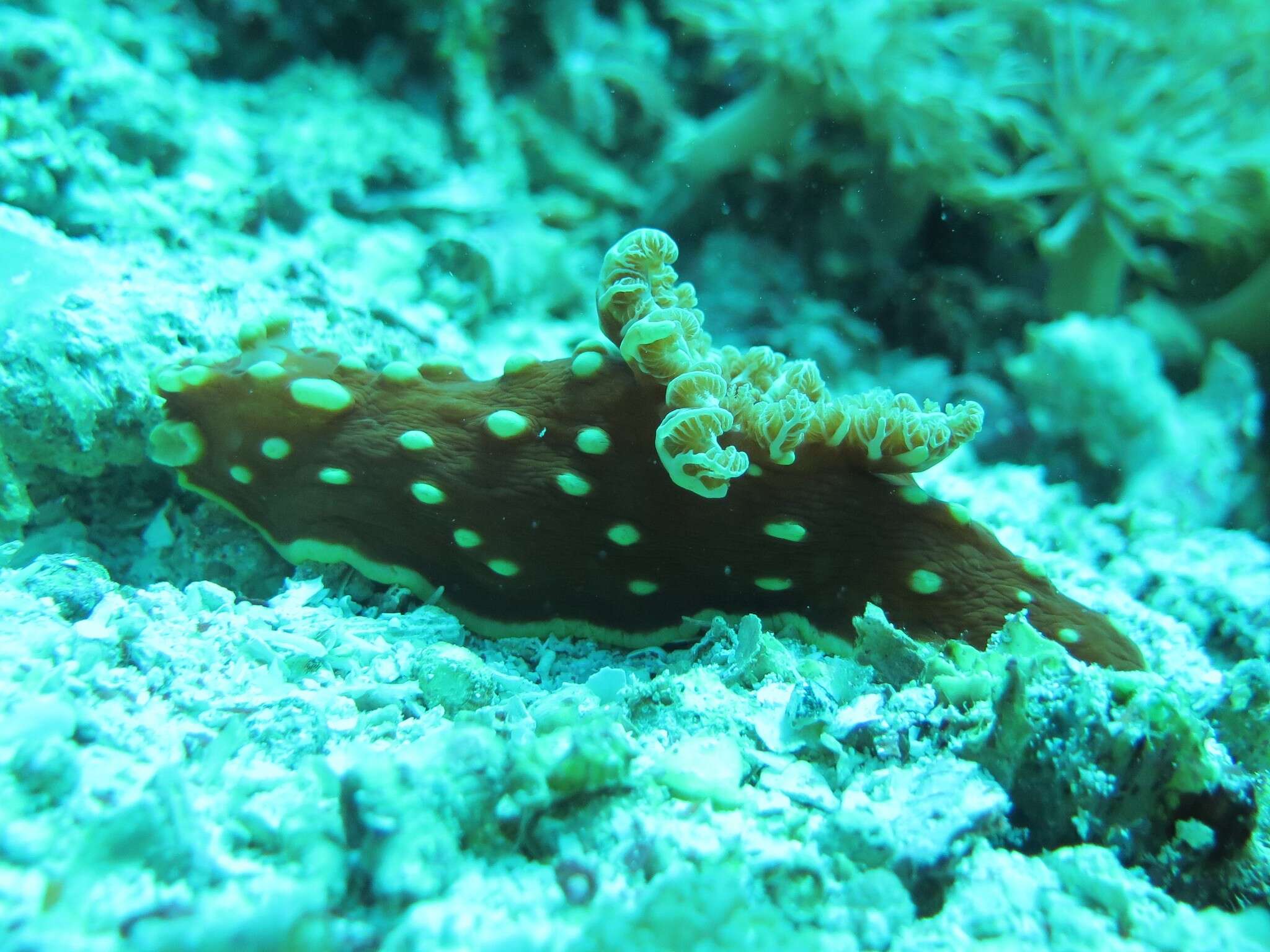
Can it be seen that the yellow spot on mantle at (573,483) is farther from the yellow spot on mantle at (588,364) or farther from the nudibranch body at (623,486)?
the yellow spot on mantle at (588,364)

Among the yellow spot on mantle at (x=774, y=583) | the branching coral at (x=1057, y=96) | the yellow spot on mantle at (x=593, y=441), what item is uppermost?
the branching coral at (x=1057, y=96)

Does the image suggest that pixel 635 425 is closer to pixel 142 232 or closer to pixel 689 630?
pixel 689 630

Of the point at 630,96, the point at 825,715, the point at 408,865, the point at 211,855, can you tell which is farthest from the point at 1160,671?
the point at 630,96

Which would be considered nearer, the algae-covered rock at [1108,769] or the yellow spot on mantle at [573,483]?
the algae-covered rock at [1108,769]

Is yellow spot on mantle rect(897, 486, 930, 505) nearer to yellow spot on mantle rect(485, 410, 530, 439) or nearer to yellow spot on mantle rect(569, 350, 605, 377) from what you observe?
yellow spot on mantle rect(569, 350, 605, 377)

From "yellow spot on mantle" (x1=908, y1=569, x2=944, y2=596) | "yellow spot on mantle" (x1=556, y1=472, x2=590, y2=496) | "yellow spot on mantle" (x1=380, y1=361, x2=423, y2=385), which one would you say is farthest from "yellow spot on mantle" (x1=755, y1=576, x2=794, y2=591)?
"yellow spot on mantle" (x1=380, y1=361, x2=423, y2=385)

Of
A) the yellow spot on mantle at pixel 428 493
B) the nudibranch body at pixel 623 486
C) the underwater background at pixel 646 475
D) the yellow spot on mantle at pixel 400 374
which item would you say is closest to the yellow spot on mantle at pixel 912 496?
the nudibranch body at pixel 623 486
